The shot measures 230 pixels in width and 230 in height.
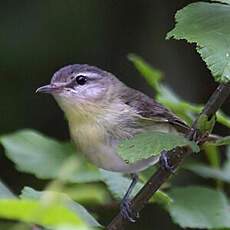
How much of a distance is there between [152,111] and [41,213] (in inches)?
79.2

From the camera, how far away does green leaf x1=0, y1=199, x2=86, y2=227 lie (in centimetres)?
60

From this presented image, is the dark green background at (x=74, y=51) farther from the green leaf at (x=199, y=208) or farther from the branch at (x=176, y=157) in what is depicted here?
the branch at (x=176, y=157)

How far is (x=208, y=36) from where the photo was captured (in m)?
1.40

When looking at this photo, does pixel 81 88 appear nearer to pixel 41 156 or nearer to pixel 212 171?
pixel 41 156

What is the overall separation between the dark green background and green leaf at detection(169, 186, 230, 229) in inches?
67.6

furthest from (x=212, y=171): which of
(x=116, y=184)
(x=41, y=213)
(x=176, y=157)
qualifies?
(x=41, y=213)

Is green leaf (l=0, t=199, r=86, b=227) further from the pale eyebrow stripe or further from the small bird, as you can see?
the pale eyebrow stripe

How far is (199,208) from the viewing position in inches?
91.1

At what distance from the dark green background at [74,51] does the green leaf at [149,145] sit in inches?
103

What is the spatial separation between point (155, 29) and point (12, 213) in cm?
449

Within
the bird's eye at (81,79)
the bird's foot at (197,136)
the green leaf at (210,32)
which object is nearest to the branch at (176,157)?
the bird's foot at (197,136)

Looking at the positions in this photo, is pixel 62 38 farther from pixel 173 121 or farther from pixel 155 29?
pixel 173 121

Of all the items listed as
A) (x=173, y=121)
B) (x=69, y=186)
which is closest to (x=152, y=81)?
(x=173, y=121)

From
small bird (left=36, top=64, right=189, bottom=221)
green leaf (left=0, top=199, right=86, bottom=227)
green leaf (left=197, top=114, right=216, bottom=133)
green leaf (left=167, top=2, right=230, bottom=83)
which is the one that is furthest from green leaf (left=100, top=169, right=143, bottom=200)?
green leaf (left=0, top=199, right=86, bottom=227)
